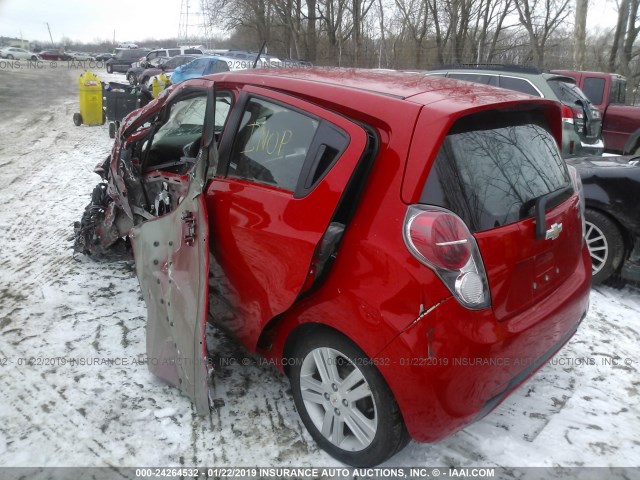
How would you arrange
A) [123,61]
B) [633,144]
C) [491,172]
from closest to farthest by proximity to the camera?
[491,172], [633,144], [123,61]

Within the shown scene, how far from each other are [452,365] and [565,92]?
7.57 metres

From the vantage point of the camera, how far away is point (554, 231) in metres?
2.42

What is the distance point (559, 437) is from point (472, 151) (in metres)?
1.61

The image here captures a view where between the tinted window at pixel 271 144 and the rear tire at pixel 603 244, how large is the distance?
9.72 ft

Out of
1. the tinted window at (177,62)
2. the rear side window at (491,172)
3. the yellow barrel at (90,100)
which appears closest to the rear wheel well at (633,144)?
the rear side window at (491,172)

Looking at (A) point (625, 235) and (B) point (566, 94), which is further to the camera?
(B) point (566, 94)

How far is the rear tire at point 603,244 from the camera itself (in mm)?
4160

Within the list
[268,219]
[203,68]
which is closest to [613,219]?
[268,219]

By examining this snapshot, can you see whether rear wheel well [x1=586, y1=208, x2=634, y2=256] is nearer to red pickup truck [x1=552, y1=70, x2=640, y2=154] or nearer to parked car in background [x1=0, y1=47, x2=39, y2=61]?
red pickup truck [x1=552, y1=70, x2=640, y2=154]

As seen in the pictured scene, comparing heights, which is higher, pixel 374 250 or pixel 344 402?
pixel 374 250

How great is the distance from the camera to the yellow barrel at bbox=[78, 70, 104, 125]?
41.1 feet

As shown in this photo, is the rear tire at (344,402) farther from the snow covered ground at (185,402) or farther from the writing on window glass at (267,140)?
the writing on window glass at (267,140)

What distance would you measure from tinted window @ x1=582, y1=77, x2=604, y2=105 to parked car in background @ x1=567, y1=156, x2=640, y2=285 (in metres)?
7.26

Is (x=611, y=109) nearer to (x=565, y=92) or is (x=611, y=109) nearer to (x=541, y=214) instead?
(x=565, y=92)
